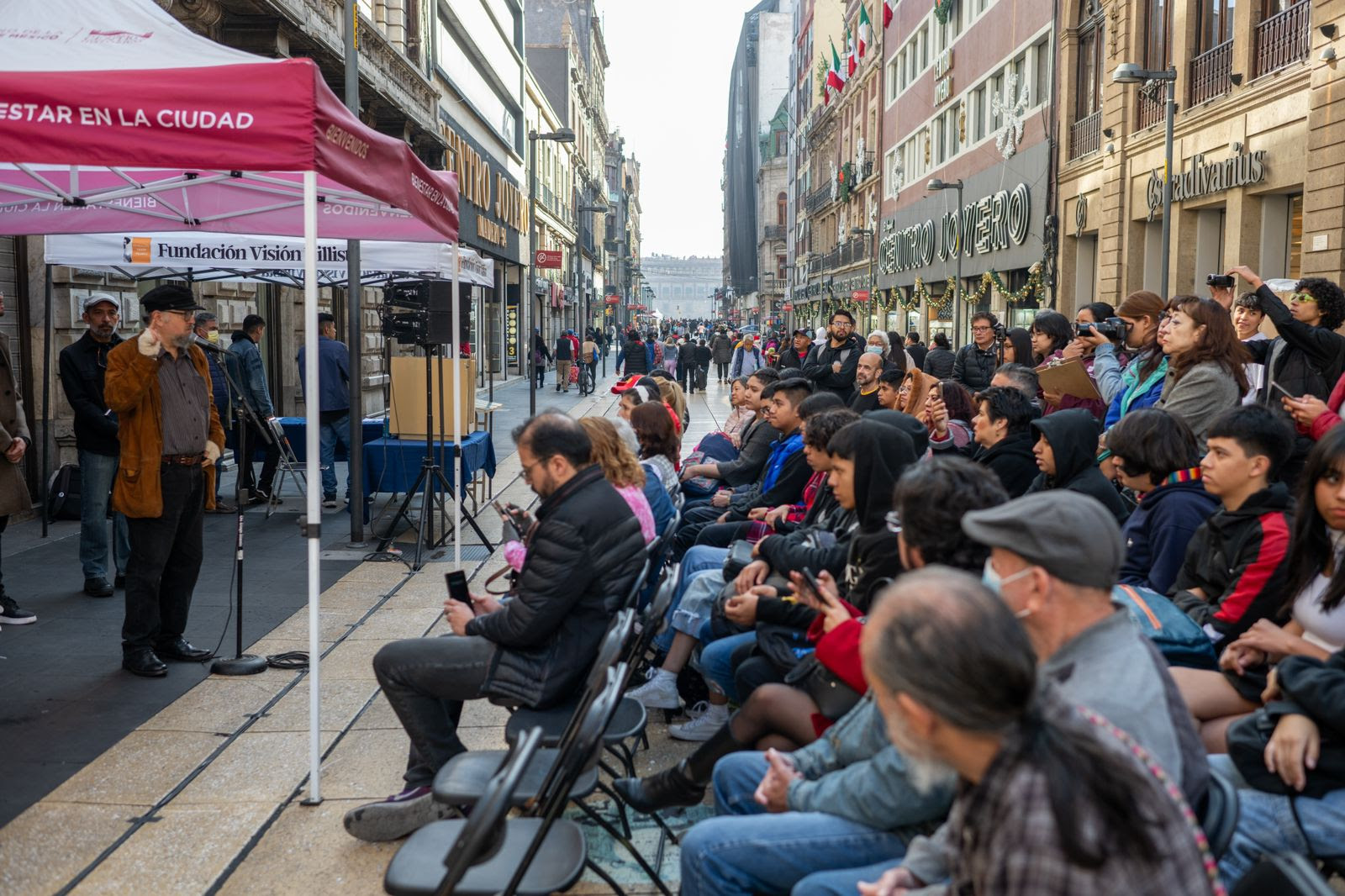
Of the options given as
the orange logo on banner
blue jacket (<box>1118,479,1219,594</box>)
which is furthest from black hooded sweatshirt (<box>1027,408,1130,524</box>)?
the orange logo on banner

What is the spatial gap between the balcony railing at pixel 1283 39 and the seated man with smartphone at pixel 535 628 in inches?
565

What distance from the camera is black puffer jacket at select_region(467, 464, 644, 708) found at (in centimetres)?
413

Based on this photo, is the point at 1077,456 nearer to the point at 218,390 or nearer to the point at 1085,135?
the point at 218,390

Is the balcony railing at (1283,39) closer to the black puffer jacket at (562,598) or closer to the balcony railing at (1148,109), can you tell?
the balcony railing at (1148,109)

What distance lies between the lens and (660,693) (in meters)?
5.69

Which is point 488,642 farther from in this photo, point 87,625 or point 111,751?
point 87,625

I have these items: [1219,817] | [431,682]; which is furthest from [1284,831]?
[431,682]

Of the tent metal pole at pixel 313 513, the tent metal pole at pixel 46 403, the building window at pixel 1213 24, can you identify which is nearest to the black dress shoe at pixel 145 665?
the tent metal pole at pixel 313 513

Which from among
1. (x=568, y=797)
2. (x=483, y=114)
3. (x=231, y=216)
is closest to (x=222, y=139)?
(x=568, y=797)

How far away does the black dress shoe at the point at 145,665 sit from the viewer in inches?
248

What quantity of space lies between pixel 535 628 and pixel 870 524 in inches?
50.1

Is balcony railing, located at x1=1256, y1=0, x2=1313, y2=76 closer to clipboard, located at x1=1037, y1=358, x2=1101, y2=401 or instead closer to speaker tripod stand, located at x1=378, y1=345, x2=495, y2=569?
clipboard, located at x1=1037, y1=358, x2=1101, y2=401

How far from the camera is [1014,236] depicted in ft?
95.0

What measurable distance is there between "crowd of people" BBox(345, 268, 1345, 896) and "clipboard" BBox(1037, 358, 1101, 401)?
1.06 feet
